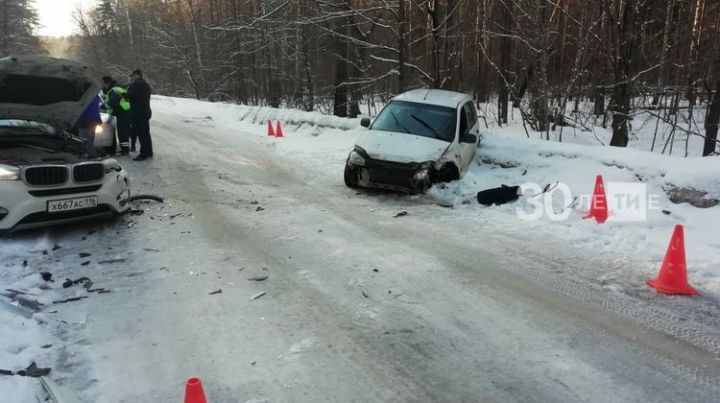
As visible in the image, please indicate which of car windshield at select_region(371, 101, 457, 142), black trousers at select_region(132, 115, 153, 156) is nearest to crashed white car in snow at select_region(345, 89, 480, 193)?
car windshield at select_region(371, 101, 457, 142)

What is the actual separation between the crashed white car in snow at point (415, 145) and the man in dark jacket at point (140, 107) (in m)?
5.01

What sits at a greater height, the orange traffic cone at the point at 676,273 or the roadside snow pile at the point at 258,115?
the roadside snow pile at the point at 258,115

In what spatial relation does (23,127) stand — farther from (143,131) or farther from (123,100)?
(123,100)

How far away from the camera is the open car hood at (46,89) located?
22.6 ft

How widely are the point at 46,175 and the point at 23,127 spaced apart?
1407 millimetres

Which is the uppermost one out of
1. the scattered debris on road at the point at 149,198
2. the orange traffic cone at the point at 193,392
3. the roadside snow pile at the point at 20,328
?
the scattered debris on road at the point at 149,198

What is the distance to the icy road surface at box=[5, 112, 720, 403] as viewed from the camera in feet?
11.3

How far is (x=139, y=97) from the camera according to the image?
10922mm

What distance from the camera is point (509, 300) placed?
4.76 metres

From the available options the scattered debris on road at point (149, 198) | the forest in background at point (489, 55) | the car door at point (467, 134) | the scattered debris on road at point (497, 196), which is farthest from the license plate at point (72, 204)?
the forest in background at point (489, 55)

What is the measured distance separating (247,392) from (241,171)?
301 inches

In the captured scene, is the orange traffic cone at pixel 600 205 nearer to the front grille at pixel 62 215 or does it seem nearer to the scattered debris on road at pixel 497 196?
the scattered debris on road at pixel 497 196

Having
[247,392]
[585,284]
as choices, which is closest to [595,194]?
[585,284]

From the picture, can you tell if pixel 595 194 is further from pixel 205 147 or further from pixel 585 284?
pixel 205 147
